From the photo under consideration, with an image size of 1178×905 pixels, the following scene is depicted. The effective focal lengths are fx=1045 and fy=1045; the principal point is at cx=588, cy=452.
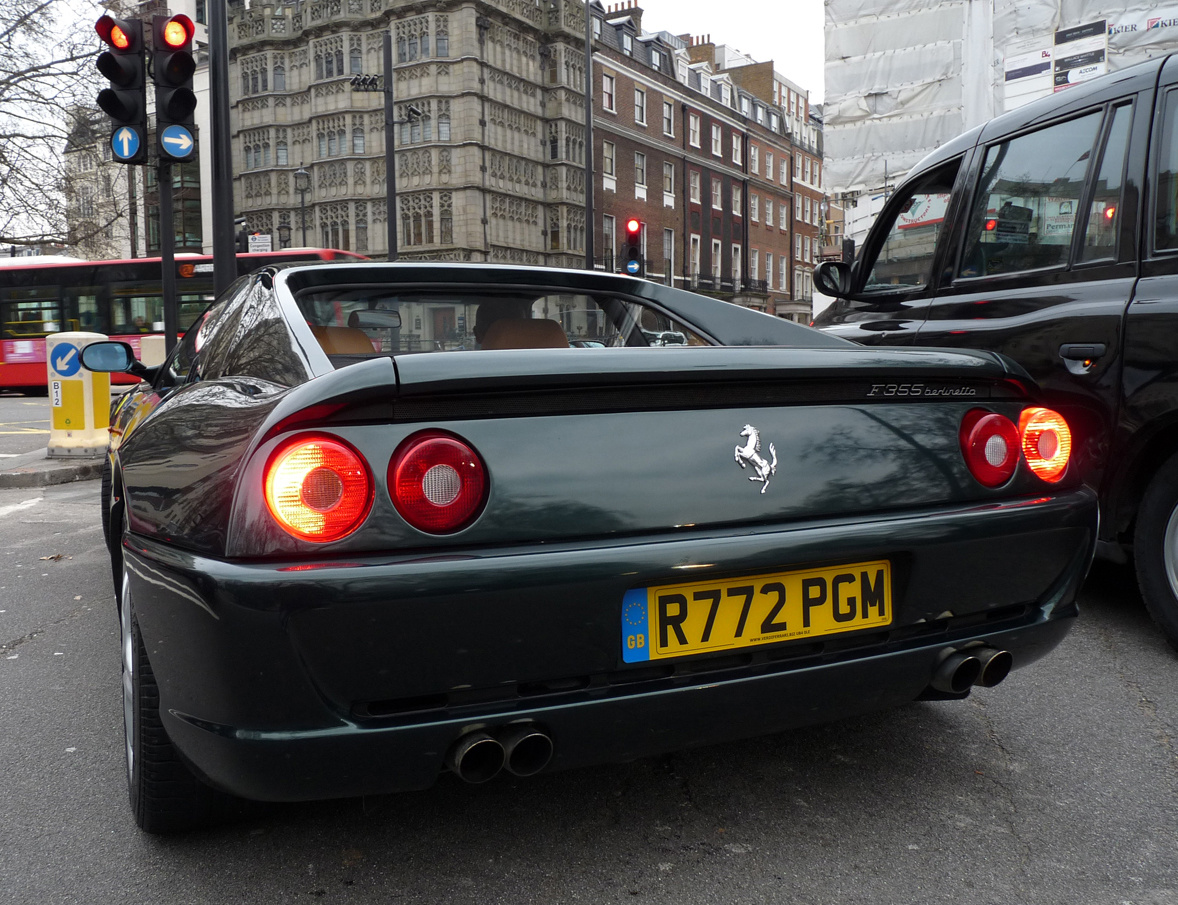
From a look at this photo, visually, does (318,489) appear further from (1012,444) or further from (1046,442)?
(1046,442)

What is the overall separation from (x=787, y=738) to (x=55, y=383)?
9.00 metres

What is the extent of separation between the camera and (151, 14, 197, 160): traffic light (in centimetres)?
794

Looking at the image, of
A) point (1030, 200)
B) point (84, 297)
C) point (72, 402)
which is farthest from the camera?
point (84, 297)

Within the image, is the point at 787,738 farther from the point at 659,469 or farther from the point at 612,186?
the point at 612,186

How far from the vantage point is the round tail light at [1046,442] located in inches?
92.3

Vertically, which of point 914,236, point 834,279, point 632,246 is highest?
point 632,246

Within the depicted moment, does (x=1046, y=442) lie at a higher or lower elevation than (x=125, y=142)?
lower

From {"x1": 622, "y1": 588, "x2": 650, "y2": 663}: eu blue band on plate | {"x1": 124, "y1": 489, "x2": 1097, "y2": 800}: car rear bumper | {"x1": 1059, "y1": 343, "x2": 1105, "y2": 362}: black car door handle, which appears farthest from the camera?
{"x1": 1059, "y1": 343, "x2": 1105, "y2": 362}: black car door handle

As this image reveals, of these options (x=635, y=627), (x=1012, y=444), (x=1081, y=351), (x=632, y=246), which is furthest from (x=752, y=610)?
(x=632, y=246)

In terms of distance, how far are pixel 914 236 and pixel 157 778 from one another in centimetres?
382

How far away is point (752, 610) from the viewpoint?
1.97 m

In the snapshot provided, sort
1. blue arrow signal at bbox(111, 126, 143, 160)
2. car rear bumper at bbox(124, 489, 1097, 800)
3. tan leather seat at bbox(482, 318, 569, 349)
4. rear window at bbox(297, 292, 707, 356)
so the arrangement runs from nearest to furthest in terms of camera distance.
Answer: car rear bumper at bbox(124, 489, 1097, 800) → rear window at bbox(297, 292, 707, 356) → tan leather seat at bbox(482, 318, 569, 349) → blue arrow signal at bbox(111, 126, 143, 160)

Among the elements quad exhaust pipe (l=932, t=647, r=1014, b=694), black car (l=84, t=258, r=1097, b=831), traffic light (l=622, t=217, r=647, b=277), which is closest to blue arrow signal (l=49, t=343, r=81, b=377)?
black car (l=84, t=258, r=1097, b=831)

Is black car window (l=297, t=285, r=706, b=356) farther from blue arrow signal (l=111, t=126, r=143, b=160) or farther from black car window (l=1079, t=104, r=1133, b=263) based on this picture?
blue arrow signal (l=111, t=126, r=143, b=160)
